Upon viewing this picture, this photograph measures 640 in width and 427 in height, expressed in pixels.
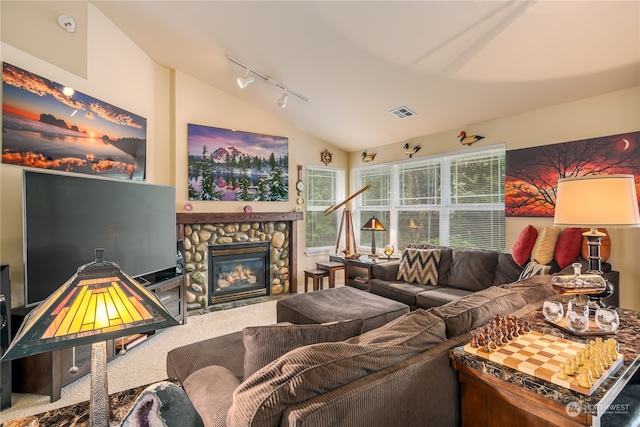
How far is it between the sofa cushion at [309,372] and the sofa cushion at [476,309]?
23 cm

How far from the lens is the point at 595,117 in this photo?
2.93 m

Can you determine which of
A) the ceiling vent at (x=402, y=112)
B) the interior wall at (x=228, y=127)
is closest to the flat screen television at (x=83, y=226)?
the interior wall at (x=228, y=127)

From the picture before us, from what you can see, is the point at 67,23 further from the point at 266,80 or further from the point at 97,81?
the point at 266,80

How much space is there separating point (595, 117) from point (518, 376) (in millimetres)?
3040

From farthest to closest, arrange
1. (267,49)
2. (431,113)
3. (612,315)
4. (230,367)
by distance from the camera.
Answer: (431,113)
(267,49)
(230,367)
(612,315)

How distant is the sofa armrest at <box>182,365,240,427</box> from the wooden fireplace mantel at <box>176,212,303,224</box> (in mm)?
2946

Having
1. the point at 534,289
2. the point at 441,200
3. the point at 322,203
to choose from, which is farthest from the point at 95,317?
the point at 322,203

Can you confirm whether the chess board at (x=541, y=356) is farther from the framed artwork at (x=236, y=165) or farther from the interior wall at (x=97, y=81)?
the framed artwork at (x=236, y=165)

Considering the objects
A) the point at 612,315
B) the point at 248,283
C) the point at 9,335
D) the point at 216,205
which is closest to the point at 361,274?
the point at 248,283

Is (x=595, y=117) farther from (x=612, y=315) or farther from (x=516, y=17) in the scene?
(x=612, y=315)

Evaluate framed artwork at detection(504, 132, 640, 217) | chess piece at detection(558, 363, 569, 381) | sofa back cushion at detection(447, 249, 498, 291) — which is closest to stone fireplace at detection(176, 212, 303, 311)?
sofa back cushion at detection(447, 249, 498, 291)

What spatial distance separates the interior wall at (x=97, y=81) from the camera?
2.37 metres

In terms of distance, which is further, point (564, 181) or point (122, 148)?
point (122, 148)

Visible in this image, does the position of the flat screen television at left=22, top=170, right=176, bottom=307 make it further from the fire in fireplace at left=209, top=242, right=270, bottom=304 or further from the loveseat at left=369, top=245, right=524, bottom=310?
the loveseat at left=369, top=245, right=524, bottom=310
